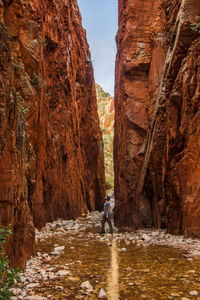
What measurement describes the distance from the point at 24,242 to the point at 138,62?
13601mm

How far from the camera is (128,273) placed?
5512mm

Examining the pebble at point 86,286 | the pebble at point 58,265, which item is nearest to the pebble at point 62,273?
the pebble at point 58,265

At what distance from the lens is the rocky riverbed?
14.2ft

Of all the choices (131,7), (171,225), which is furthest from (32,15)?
(171,225)

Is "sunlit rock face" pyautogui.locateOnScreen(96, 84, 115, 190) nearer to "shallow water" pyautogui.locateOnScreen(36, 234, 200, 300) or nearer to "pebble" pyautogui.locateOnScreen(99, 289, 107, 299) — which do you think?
"shallow water" pyautogui.locateOnScreen(36, 234, 200, 300)

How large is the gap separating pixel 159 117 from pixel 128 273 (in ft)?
27.3

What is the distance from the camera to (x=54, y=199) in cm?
1652

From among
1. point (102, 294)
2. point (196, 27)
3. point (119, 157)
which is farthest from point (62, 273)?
point (119, 157)

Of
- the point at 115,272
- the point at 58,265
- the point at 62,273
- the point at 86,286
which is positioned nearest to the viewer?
the point at 86,286

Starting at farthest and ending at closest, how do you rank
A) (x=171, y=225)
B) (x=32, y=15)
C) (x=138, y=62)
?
1. (x=138, y=62)
2. (x=32, y=15)
3. (x=171, y=225)

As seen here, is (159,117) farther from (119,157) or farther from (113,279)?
(113,279)

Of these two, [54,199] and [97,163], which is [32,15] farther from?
[97,163]

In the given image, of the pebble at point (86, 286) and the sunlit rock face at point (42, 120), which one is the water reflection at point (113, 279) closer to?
the pebble at point (86, 286)

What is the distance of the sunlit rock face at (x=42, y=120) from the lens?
4.80 m
